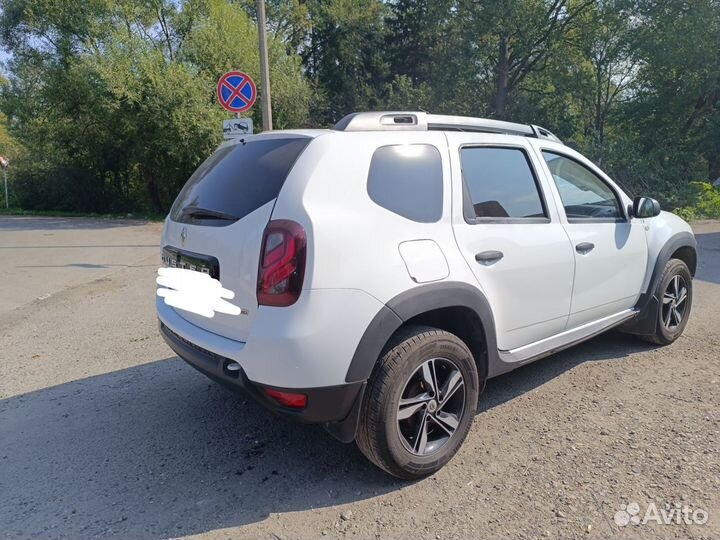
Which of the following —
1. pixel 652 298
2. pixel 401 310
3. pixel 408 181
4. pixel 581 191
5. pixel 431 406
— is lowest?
pixel 431 406

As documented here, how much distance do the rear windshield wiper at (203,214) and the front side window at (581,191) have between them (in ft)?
7.25

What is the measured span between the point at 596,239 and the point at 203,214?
268 centimetres

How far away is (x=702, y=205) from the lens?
17.5 meters

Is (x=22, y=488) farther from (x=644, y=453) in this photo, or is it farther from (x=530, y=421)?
(x=644, y=453)

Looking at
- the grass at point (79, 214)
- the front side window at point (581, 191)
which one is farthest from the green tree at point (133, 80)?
the front side window at point (581, 191)

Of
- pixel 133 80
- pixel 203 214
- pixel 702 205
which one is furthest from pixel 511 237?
pixel 702 205

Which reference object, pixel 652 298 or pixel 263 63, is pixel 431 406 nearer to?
pixel 652 298

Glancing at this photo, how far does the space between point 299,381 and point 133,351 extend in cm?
309

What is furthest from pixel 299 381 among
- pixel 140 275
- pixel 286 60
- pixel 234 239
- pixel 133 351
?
pixel 286 60

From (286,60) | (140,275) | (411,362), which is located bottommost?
(140,275)

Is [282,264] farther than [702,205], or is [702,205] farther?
[702,205]

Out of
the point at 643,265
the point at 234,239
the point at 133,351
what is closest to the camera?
the point at 234,239

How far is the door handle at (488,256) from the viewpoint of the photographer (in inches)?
115

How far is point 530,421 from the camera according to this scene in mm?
3365
